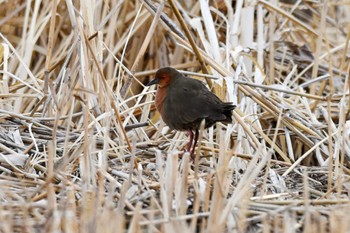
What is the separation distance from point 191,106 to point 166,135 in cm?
59

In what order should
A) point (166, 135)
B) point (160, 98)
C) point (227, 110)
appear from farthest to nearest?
point (166, 135) → point (160, 98) → point (227, 110)

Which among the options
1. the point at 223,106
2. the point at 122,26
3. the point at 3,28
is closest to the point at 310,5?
the point at 122,26

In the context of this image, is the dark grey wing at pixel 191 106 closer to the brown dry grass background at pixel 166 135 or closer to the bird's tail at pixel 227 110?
the bird's tail at pixel 227 110

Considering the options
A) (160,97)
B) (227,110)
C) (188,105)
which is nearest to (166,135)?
(160,97)

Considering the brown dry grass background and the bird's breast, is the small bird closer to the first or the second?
the bird's breast

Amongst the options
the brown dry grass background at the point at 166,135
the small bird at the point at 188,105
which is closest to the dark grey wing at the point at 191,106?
the small bird at the point at 188,105

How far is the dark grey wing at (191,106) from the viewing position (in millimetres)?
3396

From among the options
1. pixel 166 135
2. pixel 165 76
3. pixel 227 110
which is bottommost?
pixel 166 135

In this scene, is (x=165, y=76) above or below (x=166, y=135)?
above

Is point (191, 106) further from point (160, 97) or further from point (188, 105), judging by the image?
point (160, 97)

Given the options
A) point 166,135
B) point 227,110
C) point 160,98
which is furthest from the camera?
point 166,135

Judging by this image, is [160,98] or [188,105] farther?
[160,98]

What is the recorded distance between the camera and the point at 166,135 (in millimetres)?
4027

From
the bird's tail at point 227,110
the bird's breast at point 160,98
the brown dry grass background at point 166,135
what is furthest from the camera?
the bird's breast at point 160,98
